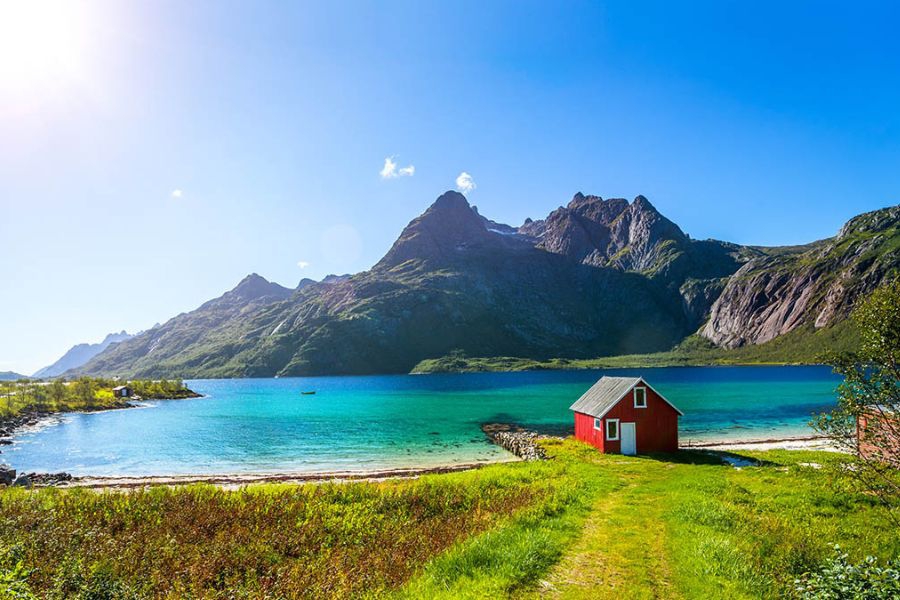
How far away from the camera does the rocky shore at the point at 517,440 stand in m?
46.9

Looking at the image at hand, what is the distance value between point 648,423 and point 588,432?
6.17 meters

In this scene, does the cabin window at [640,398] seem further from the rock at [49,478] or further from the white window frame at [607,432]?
the rock at [49,478]

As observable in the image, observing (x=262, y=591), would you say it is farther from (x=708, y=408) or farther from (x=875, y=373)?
(x=708, y=408)

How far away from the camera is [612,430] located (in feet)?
137

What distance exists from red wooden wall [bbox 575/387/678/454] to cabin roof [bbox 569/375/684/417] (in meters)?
0.45

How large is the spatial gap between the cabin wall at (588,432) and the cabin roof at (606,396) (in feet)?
2.82

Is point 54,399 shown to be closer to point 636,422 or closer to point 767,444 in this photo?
point 636,422

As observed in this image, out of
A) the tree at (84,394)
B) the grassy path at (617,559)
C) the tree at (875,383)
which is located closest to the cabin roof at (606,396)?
the grassy path at (617,559)

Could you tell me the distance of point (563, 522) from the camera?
1762cm

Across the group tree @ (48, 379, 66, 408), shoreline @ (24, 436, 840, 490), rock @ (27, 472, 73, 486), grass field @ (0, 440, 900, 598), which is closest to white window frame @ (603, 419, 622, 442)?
shoreline @ (24, 436, 840, 490)

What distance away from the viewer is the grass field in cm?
1138

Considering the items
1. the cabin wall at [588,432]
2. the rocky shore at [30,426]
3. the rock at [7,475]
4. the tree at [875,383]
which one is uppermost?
the tree at [875,383]

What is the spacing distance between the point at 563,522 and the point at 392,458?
37.3m

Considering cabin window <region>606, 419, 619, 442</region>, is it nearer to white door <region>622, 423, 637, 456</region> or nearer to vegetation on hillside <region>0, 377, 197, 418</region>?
white door <region>622, 423, 637, 456</region>
